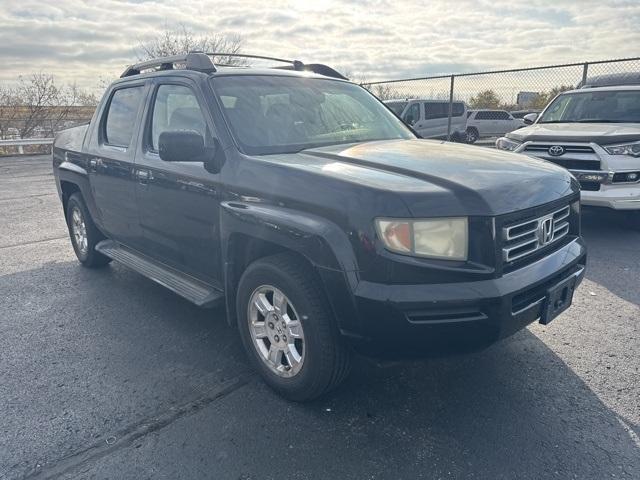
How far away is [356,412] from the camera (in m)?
2.71

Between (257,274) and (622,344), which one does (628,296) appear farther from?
(257,274)

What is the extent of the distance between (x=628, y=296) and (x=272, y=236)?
10.9 ft

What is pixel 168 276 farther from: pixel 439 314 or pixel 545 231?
pixel 545 231

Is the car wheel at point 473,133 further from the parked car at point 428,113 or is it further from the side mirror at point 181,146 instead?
the side mirror at point 181,146

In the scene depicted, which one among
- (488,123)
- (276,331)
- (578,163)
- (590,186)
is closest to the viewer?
(276,331)

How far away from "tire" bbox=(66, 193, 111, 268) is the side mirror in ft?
8.26

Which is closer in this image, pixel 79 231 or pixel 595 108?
pixel 79 231

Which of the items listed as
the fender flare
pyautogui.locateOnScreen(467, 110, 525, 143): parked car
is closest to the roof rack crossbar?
the fender flare

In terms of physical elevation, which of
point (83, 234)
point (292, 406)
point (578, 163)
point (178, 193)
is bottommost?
point (292, 406)

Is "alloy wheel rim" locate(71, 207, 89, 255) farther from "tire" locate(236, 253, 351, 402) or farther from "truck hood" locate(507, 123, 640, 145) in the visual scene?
"truck hood" locate(507, 123, 640, 145)

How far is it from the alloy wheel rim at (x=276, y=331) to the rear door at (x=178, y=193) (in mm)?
482

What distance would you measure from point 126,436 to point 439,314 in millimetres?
1705

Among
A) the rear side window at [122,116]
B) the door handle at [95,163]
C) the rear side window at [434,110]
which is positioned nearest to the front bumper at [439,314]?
the rear side window at [122,116]

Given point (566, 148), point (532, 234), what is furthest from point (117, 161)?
point (566, 148)
